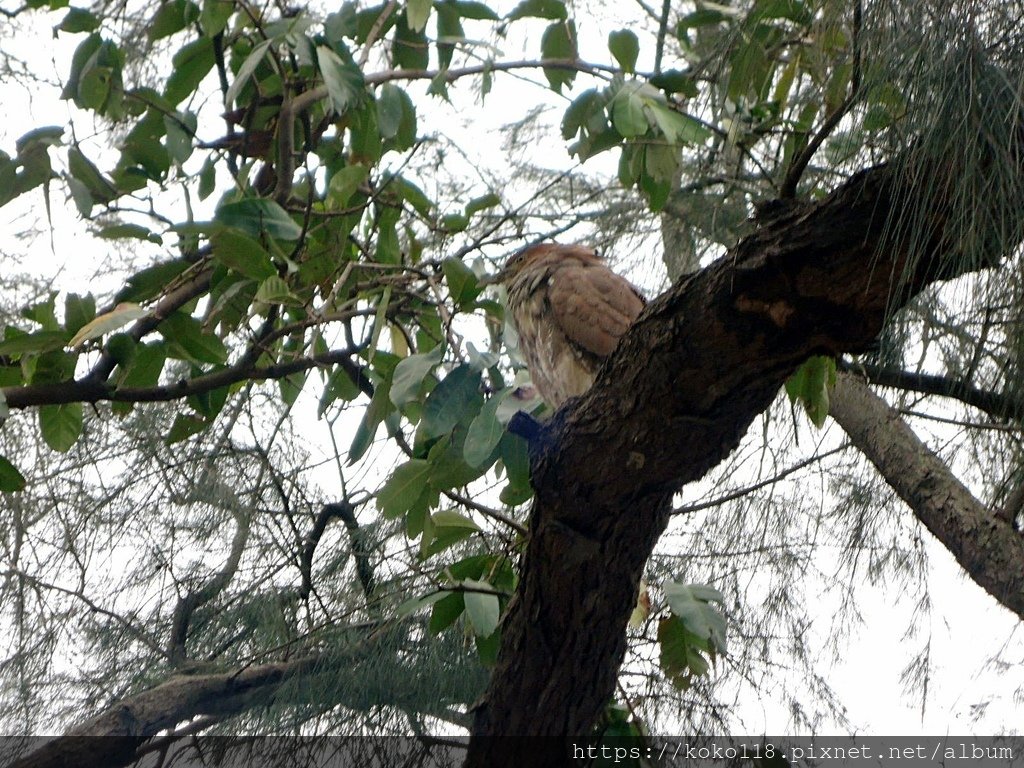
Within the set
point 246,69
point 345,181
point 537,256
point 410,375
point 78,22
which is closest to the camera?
point 410,375

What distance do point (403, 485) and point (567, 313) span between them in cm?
67

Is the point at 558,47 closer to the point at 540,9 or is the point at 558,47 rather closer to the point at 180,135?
the point at 540,9

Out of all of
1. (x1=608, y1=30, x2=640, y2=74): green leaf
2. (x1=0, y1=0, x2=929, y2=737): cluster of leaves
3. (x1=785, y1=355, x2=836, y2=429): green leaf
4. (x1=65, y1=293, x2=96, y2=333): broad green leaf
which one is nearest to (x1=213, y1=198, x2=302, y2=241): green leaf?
(x1=0, y1=0, x2=929, y2=737): cluster of leaves

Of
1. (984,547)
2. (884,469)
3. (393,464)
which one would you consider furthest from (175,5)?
(984,547)

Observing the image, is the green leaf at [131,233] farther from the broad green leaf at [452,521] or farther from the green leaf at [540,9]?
the green leaf at [540,9]

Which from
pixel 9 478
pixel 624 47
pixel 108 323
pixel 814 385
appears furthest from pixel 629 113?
pixel 9 478

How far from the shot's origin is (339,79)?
2.03 meters

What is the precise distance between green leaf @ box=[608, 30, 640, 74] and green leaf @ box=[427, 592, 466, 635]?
130cm

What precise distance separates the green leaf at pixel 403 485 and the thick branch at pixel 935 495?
4.09 ft

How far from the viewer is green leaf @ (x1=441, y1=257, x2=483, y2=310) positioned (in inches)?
73.0

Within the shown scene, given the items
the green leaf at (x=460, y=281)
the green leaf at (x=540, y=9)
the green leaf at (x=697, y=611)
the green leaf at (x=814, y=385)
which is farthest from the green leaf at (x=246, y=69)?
the green leaf at (x=697, y=611)

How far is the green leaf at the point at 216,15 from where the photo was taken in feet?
7.36

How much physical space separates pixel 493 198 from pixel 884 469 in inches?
51.7

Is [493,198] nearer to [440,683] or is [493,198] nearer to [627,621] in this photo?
[627,621]
